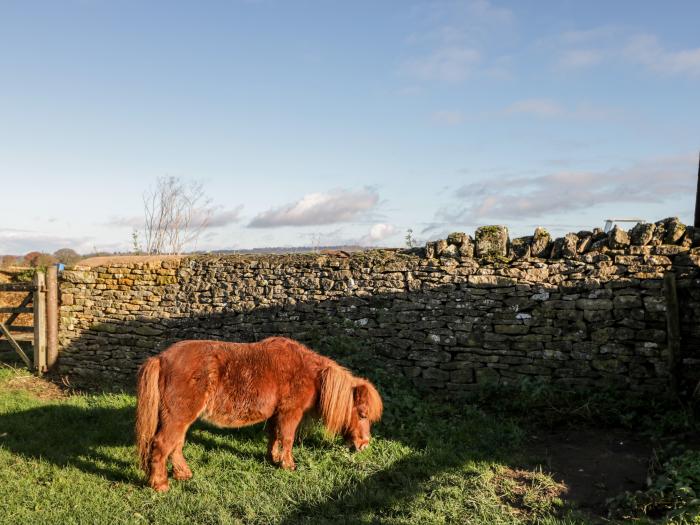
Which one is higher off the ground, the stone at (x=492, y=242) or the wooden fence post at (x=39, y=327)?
the stone at (x=492, y=242)

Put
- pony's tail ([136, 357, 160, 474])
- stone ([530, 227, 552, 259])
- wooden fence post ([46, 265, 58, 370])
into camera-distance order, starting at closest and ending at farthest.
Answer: pony's tail ([136, 357, 160, 474]) < stone ([530, 227, 552, 259]) < wooden fence post ([46, 265, 58, 370])

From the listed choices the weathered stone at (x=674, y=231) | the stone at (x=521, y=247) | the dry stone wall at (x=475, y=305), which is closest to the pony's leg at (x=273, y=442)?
the dry stone wall at (x=475, y=305)

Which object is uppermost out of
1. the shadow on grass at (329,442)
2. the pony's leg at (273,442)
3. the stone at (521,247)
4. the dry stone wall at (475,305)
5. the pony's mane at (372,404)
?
the stone at (521,247)

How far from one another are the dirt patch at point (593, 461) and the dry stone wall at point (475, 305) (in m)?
1.22

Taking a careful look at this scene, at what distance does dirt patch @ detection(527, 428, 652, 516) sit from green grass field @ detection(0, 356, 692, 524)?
8.3 inches

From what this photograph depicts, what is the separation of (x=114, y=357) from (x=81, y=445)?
4.93 m

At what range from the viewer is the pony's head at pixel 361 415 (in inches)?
249

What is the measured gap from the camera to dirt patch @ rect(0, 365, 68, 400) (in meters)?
10.4

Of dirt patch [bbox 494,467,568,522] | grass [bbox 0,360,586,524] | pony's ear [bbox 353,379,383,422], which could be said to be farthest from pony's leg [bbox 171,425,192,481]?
dirt patch [bbox 494,467,568,522]

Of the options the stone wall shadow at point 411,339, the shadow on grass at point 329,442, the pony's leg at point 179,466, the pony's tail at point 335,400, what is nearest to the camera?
the shadow on grass at point 329,442

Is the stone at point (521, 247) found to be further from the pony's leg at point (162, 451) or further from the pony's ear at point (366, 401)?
the pony's leg at point (162, 451)

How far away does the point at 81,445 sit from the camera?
677 centimetres

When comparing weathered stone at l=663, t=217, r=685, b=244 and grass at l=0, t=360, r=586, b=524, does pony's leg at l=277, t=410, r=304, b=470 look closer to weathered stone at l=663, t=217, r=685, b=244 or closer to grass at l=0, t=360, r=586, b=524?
grass at l=0, t=360, r=586, b=524

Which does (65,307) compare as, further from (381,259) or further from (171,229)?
(381,259)
